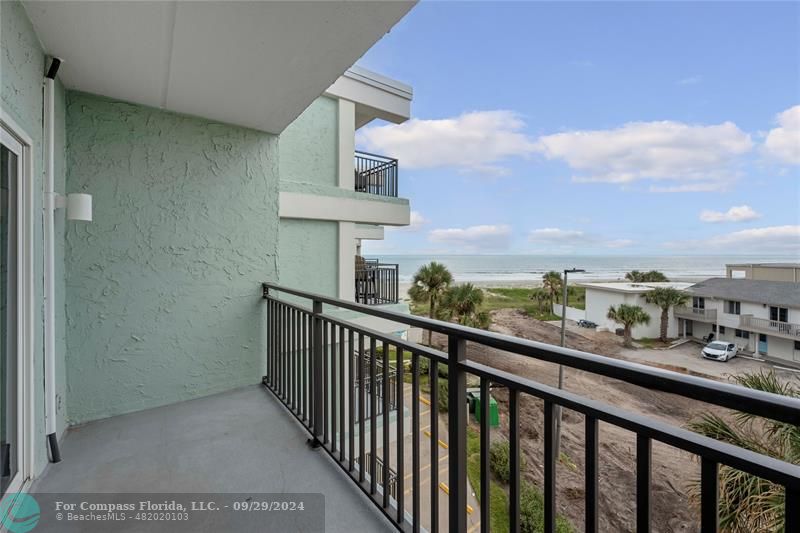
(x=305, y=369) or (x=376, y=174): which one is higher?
(x=376, y=174)

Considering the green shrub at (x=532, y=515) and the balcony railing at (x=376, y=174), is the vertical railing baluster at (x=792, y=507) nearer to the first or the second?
the green shrub at (x=532, y=515)

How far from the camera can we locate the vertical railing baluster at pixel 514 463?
94cm

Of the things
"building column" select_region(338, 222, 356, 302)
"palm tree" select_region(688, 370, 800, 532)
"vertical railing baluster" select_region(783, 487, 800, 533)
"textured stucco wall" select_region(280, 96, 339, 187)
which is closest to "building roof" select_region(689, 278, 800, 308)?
"palm tree" select_region(688, 370, 800, 532)

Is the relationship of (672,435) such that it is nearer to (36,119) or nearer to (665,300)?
(36,119)

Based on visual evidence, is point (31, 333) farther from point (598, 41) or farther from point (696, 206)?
point (696, 206)

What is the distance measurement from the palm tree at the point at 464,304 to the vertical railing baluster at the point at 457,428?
13.2m

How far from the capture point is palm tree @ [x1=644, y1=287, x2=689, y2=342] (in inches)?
398

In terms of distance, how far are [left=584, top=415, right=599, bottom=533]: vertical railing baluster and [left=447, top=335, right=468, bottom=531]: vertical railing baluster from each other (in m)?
0.39

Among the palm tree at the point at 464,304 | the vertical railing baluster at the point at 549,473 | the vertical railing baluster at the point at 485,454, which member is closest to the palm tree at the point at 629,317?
the palm tree at the point at 464,304

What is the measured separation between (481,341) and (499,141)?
26790 mm

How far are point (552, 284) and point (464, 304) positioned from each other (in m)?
7.09

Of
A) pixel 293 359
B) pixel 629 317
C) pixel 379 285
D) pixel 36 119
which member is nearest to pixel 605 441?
pixel 293 359

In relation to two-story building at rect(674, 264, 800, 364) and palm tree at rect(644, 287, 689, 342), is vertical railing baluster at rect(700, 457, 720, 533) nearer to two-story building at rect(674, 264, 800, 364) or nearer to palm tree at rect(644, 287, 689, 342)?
two-story building at rect(674, 264, 800, 364)

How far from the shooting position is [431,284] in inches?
564
